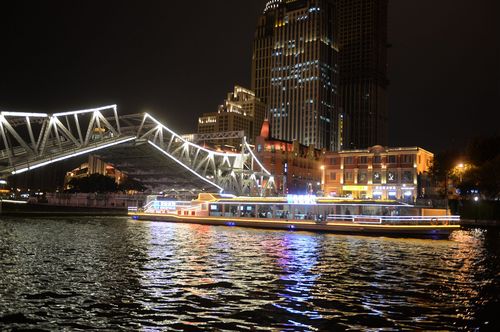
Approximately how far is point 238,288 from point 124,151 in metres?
55.7

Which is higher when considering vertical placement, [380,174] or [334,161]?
[334,161]

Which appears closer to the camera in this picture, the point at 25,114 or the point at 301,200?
the point at 301,200

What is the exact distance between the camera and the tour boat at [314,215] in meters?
47.4

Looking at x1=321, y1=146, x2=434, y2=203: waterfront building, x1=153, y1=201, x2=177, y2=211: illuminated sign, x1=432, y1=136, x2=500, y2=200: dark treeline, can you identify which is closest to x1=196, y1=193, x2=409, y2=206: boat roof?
x1=153, y1=201, x2=177, y2=211: illuminated sign

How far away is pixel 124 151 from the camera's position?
234 feet

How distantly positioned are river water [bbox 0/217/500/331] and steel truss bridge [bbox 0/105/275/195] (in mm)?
27352

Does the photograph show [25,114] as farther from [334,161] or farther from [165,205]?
[334,161]

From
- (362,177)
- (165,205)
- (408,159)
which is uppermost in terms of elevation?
(408,159)

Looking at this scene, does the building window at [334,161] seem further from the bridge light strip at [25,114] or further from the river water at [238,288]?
the river water at [238,288]

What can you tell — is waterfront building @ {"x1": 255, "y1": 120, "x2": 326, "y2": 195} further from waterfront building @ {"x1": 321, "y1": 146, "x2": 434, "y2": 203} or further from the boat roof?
the boat roof

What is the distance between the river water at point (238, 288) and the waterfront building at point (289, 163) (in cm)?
9959

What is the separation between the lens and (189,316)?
14.3 m

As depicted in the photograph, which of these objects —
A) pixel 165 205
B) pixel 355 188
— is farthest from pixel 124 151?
pixel 355 188

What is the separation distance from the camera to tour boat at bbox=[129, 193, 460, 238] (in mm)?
47438
